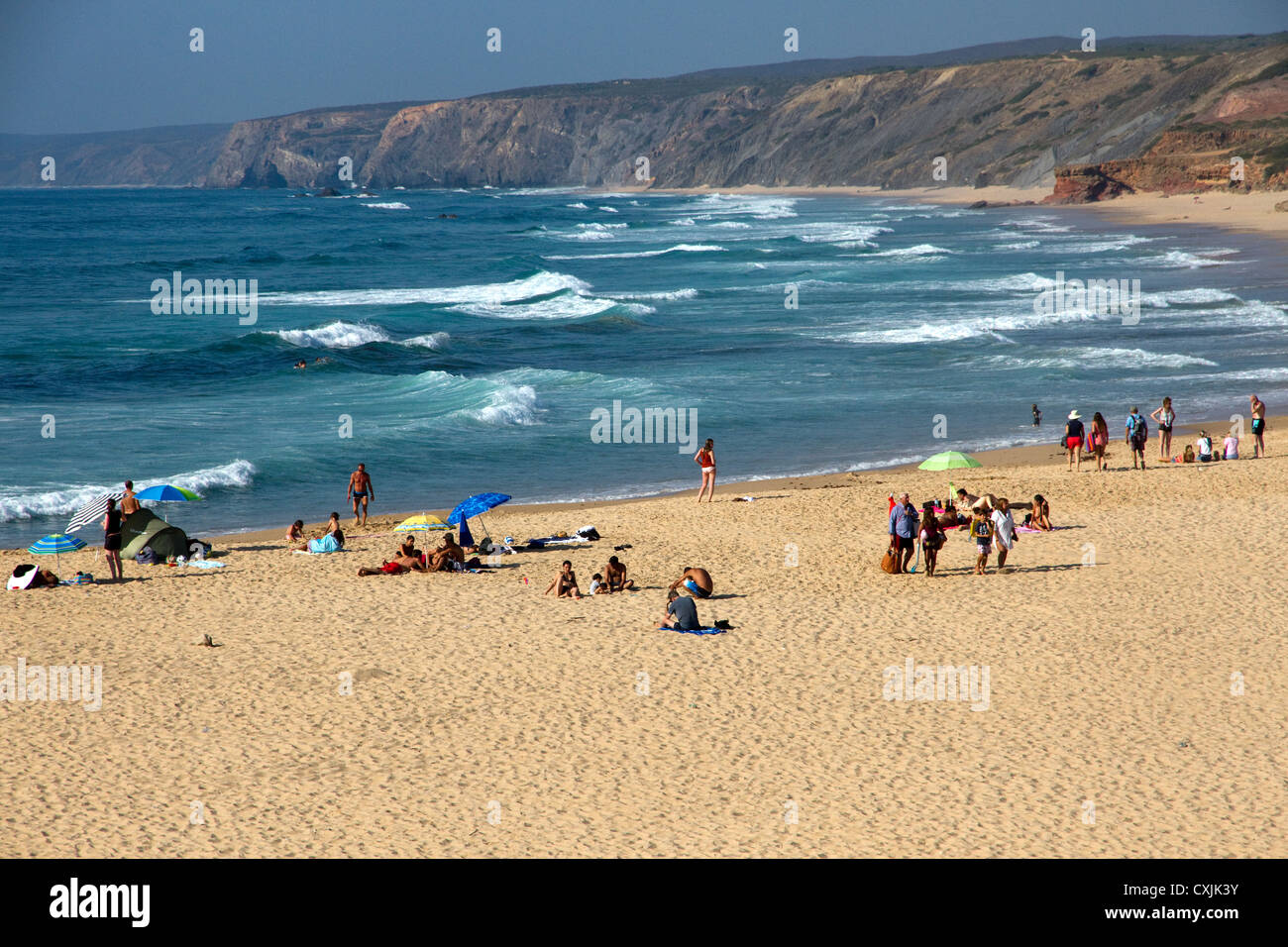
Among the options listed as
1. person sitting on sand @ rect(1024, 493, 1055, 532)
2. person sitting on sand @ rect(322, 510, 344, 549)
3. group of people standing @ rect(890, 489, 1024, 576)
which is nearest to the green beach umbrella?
person sitting on sand @ rect(1024, 493, 1055, 532)

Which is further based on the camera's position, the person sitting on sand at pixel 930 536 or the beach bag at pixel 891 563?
the beach bag at pixel 891 563

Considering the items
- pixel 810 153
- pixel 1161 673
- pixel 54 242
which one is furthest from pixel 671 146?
pixel 1161 673

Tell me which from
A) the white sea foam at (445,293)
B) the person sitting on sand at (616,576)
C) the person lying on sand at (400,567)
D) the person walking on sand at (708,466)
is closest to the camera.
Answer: the person sitting on sand at (616,576)

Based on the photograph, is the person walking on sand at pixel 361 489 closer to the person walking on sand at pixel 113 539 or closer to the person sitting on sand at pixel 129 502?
the person sitting on sand at pixel 129 502

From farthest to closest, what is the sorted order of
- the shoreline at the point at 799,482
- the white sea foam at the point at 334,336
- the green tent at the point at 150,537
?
the white sea foam at the point at 334,336, the shoreline at the point at 799,482, the green tent at the point at 150,537

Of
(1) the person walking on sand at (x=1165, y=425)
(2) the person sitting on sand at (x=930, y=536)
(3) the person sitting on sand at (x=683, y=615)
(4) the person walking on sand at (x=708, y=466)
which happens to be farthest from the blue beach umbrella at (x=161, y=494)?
(1) the person walking on sand at (x=1165, y=425)

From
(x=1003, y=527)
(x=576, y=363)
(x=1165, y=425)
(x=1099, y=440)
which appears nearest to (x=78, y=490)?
(x=1003, y=527)
